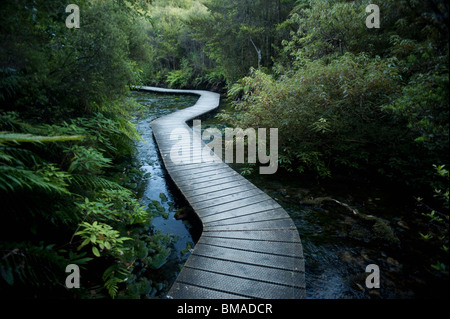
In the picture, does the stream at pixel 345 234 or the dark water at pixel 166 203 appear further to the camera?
the dark water at pixel 166 203

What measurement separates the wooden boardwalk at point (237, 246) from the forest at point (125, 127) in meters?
0.73

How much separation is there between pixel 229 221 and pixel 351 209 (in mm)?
2506

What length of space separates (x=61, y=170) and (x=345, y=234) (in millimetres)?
4526

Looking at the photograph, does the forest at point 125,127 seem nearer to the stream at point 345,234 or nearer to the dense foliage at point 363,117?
the dense foliage at point 363,117

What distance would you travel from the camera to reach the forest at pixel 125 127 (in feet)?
7.20

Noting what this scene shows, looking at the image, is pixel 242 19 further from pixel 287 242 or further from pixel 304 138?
pixel 287 242

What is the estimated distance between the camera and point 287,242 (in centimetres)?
323

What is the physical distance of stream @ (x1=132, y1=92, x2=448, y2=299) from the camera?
2.91 m

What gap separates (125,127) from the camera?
6.29 meters

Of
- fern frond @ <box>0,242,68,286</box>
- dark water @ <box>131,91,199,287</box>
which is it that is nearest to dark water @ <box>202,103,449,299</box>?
dark water @ <box>131,91,199,287</box>

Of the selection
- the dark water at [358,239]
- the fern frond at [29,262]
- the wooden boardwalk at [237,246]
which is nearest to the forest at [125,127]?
the fern frond at [29,262]

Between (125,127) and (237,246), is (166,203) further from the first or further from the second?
(125,127)

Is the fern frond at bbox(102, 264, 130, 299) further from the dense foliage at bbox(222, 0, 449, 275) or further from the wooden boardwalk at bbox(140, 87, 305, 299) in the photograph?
the dense foliage at bbox(222, 0, 449, 275)

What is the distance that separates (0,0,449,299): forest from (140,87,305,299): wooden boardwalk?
0.73 m
